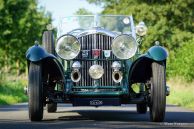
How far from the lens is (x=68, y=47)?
12570 mm

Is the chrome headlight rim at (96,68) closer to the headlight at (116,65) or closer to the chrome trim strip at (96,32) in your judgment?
the headlight at (116,65)

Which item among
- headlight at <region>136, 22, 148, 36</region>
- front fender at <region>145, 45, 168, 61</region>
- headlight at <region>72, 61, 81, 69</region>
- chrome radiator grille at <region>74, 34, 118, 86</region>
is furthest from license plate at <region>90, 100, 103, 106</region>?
headlight at <region>136, 22, 148, 36</region>

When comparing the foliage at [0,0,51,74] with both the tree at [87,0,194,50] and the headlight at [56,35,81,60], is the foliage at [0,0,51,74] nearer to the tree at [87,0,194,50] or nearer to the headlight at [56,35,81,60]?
the tree at [87,0,194,50]

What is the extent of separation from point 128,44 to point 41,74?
1683mm

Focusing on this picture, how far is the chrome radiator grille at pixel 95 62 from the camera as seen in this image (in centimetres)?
1273

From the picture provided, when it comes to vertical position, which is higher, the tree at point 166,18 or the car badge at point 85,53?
the tree at point 166,18

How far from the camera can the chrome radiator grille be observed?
41.8 ft

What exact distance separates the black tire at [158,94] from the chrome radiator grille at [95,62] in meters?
0.90

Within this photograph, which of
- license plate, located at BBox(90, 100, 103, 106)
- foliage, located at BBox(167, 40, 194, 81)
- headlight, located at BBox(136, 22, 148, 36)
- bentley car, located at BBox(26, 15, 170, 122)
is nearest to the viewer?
bentley car, located at BBox(26, 15, 170, 122)

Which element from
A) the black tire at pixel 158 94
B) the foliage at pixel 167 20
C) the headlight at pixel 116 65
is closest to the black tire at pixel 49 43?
the headlight at pixel 116 65

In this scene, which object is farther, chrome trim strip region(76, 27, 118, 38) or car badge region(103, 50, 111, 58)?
chrome trim strip region(76, 27, 118, 38)

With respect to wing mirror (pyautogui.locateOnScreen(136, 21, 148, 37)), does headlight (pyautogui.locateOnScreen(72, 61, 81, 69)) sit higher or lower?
lower

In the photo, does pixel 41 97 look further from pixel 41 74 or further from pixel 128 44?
pixel 128 44

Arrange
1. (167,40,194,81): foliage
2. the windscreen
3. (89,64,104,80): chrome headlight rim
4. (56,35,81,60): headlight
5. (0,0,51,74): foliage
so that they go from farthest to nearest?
(0,0,51,74): foliage
(167,40,194,81): foliage
the windscreen
(89,64,104,80): chrome headlight rim
(56,35,81,60): headlight
